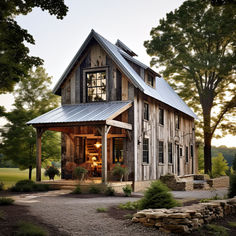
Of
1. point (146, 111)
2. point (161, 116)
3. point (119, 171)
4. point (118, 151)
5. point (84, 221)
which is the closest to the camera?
point (84, 221)

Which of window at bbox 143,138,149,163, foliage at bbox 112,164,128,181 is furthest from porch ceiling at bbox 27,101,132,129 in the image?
window at bbox 143,138,149,163

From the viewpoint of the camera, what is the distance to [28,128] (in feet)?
87.2

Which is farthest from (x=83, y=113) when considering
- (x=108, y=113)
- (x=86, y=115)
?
(x=108, y=113)

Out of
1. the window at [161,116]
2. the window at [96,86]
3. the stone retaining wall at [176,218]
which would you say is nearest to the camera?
the stone retaining wall at [176,218]

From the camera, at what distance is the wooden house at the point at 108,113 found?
18641 mm

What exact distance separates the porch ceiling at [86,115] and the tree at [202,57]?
39.9 feet

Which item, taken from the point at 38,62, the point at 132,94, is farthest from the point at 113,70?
the point at 38,62

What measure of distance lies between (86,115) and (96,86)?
3.47m

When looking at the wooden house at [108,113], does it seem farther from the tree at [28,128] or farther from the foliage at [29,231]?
the foliage at [29,231]

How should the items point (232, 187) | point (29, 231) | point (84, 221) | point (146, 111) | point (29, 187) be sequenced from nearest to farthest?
point (29, 231) < point (84, 221) < point (232, 187) < point (29, 187) < point (146, 111)

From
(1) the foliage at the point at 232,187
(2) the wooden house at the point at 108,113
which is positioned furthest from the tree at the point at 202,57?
(1) the foliage at the point at 232,187

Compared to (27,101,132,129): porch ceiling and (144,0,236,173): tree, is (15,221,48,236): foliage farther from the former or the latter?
(144,0,236,173): tree

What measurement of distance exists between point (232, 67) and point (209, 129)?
5709 millimetres

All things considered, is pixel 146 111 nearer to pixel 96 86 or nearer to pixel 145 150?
pixel 145 150
